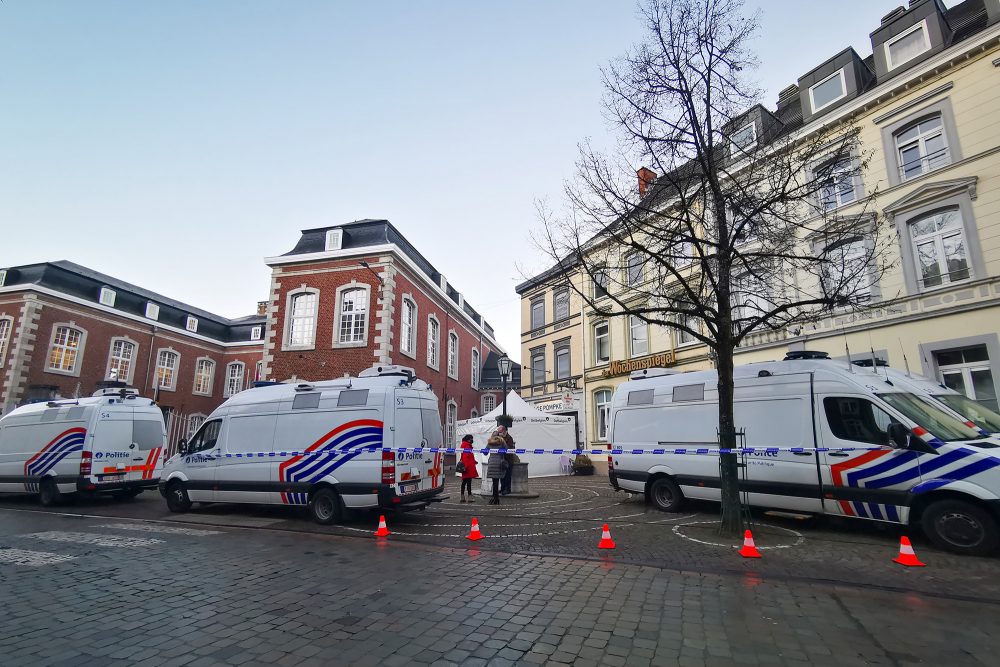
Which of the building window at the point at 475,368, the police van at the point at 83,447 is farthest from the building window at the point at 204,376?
the police van at the point at 83,447

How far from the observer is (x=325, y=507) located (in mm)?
9469

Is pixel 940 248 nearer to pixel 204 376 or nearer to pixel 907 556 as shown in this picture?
pixel 907 556

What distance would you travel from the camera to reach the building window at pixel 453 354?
29.7 m

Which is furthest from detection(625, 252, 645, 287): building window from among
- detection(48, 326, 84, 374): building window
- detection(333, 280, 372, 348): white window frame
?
detection(48, 326, 84, 374): building window

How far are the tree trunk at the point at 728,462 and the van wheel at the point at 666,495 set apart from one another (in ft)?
6.68

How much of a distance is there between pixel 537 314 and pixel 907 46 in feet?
61.8

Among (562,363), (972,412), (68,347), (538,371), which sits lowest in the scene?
(972,412)

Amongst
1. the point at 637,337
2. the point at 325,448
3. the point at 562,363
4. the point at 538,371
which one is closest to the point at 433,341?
the point at 538,371

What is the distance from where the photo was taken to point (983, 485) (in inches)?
243

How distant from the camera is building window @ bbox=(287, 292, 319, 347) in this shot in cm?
2189

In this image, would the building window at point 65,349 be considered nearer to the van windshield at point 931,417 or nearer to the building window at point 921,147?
the van windshield at point 931,417

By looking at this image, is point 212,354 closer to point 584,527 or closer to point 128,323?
point 128,323

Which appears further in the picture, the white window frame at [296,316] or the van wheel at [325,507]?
the white window frame at [296,316]

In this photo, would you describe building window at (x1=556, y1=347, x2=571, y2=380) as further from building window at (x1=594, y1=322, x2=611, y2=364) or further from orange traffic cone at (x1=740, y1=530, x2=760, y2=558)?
orange traffic cone at (x1=740, y1=530, x2=760, y2=558)
